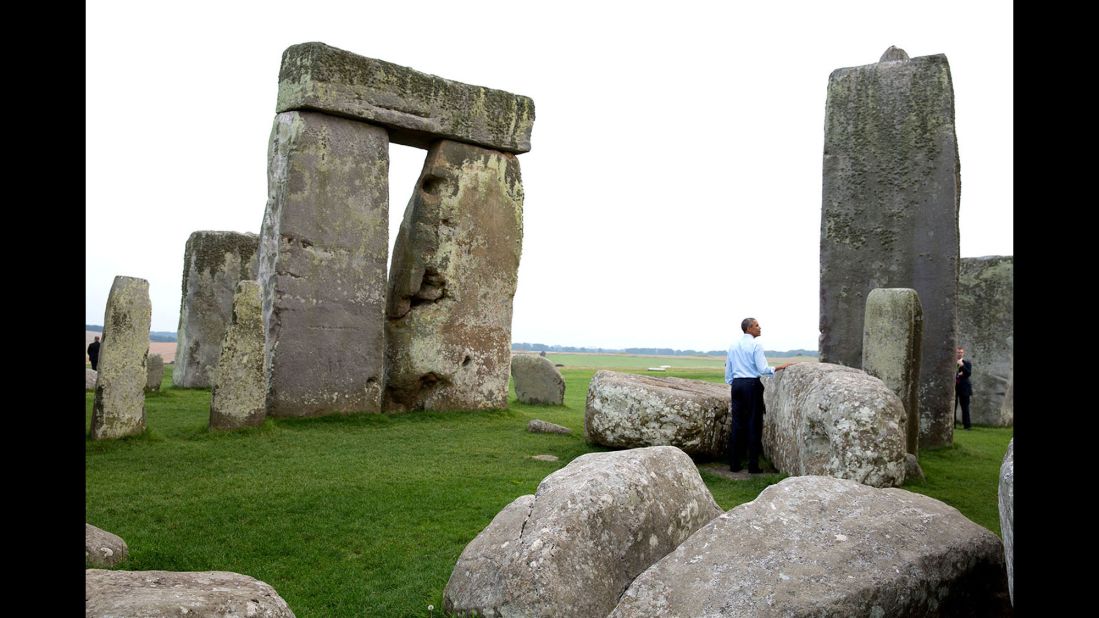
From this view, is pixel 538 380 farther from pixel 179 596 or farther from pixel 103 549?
pixel 179 596

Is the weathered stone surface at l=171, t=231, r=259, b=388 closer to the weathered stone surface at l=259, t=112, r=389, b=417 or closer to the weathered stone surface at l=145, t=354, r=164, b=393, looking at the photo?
the weathered stone surface at l=145, t=354, r=164, b=393

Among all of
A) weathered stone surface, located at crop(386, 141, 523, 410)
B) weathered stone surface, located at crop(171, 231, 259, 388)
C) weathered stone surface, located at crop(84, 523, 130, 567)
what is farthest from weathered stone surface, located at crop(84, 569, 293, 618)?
weathered stone surface, located at crop(171, 231, 259, 388)

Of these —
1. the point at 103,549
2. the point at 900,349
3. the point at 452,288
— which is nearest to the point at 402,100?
the point at 452,288

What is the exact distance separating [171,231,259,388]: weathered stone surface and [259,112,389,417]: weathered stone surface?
210 inches

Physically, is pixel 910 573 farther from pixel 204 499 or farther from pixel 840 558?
pixel 204 499

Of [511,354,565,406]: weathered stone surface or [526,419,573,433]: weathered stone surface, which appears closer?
[526,419,573,433]: weathered stone surface

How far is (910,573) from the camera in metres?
2.90

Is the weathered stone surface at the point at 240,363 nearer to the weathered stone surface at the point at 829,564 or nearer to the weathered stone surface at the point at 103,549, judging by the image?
the weathered stone surface at the point at 103,549

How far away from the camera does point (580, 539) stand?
354cm

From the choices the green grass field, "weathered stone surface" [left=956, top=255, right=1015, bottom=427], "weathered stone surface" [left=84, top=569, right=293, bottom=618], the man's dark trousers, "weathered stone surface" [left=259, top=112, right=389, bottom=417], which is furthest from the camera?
"weathered stone surface" [left=956, top=255, right=1015, bottom=427]

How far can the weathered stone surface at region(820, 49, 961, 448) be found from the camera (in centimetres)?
956
